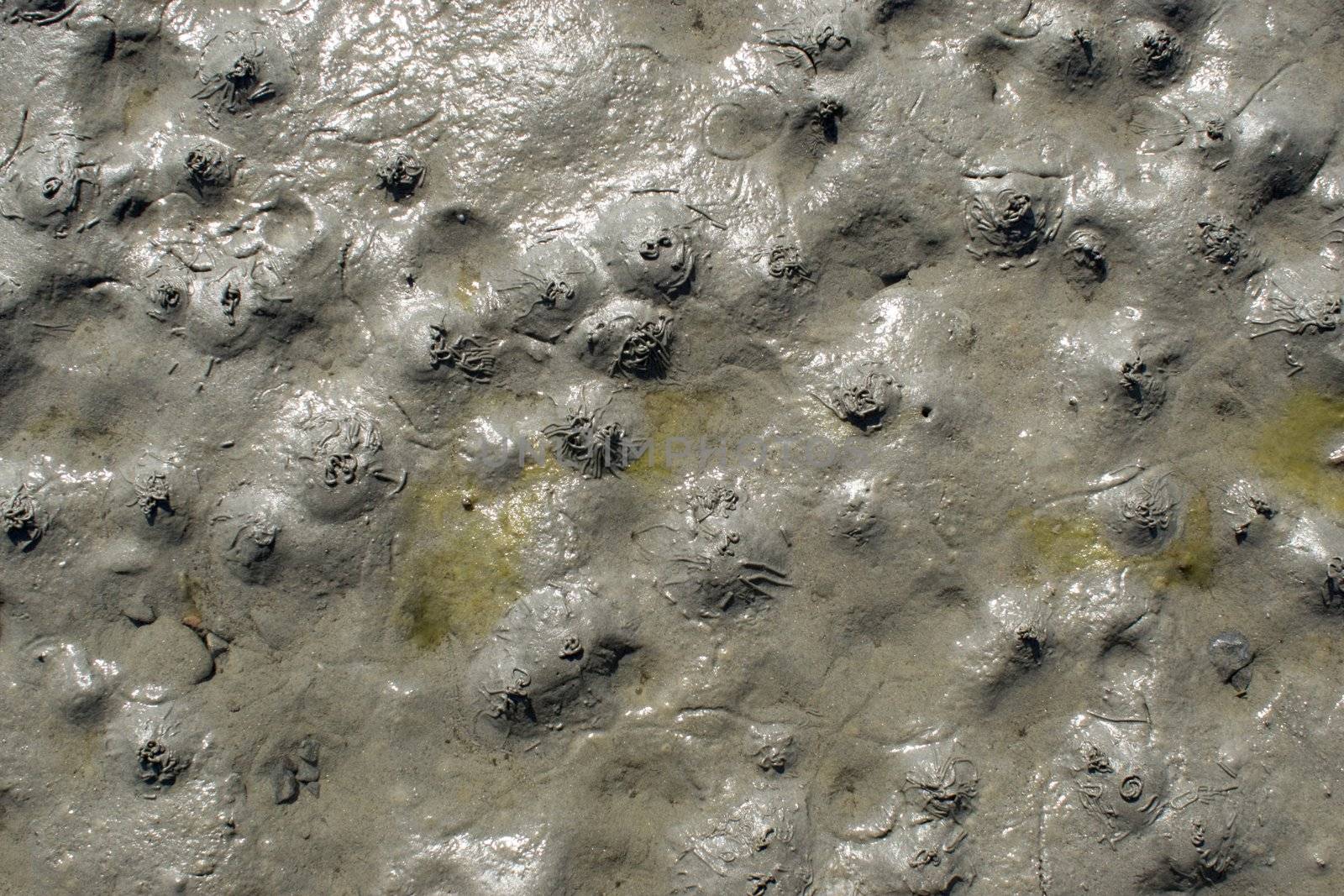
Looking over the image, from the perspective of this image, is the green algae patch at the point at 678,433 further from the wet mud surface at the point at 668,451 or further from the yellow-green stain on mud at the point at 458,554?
the yellow-green stain on mud at the point at 458,554

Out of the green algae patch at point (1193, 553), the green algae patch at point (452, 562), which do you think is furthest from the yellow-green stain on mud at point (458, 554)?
the green algae patch at point (1193, 553)

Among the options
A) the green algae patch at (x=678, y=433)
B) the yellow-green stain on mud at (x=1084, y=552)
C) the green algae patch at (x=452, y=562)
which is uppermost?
the green algae patch at (x=678, y=433)

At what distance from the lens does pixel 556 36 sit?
3.85 meters

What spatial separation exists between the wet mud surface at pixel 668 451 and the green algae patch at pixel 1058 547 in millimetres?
16

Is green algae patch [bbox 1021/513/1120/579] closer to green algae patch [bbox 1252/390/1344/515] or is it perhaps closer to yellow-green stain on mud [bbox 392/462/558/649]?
green algae patch [bbox 1252/390/1344/515]

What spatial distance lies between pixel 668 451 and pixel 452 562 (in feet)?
3.14

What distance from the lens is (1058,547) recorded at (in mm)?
3717

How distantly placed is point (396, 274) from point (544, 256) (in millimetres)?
595

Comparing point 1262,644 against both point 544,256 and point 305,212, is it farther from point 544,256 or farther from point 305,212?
point 305,212

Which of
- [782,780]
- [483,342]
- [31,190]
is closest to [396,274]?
[483,342]

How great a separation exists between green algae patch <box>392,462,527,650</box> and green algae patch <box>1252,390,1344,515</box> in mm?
3000

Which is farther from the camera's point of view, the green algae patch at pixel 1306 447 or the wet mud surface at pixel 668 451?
the green algae patch at pixel 1306 447

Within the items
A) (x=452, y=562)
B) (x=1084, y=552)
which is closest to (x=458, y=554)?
(x=452, y=562)

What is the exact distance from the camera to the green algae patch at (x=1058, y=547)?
12.2ft
